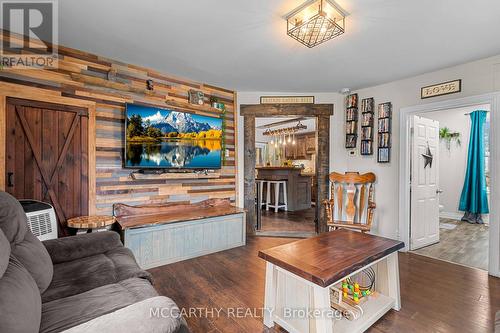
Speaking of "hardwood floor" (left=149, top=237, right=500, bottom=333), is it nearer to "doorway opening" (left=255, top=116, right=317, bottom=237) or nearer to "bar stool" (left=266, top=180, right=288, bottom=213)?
"doorway opening" (left=255, top=116, right=317, bottom=237)

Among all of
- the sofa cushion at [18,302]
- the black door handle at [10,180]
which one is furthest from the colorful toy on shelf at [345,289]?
the black door handle at [10,180]

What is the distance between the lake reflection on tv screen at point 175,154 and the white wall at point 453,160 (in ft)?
15.9

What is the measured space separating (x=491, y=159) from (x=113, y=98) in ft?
14.6

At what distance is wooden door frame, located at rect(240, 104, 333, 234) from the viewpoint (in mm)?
4109

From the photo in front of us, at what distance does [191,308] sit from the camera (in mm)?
2043

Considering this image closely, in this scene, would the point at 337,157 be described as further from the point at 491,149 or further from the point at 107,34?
the point at 107,34

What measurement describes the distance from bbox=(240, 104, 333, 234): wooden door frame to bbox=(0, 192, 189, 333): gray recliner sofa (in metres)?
2.34

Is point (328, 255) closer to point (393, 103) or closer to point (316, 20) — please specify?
point (316, 20)

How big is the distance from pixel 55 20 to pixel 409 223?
4709 mm

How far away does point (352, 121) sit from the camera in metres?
4.00

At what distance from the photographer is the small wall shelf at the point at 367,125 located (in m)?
3.83

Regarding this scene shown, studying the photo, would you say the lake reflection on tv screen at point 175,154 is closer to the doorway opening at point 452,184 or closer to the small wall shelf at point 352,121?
the small wall shelf at point 352,121

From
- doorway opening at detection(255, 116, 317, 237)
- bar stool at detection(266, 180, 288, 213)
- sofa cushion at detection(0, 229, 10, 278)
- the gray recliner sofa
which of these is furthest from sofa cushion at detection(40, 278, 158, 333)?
bar stool at detection(266, 180, 288, 213)

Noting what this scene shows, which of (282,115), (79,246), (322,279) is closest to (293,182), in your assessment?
(282,115)
